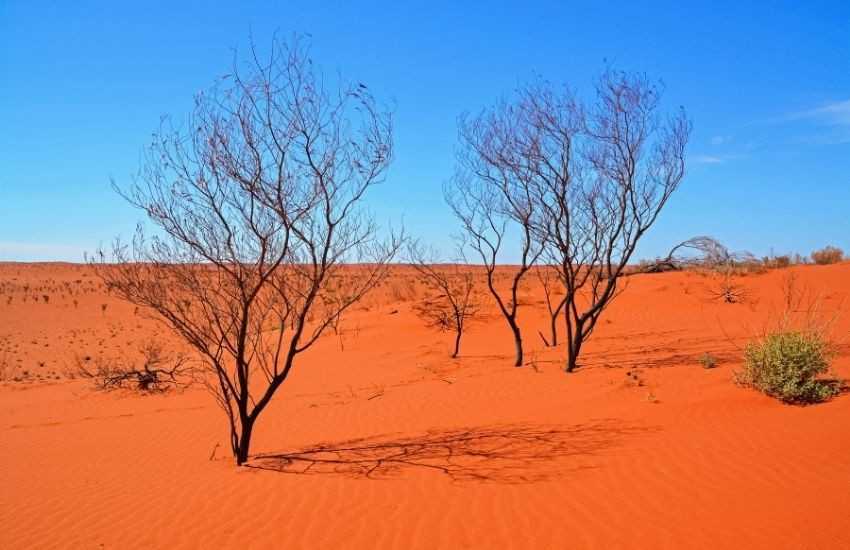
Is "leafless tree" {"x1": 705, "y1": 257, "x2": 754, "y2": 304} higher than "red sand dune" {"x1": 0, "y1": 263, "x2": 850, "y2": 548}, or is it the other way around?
"leafless tree" {"x1": 705, "y1": 257, "x2": 754, "y2": 304}

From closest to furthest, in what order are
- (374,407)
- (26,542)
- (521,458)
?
(26,542), (521,458), (374,407)

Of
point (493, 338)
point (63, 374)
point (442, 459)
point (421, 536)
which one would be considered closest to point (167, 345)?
point (63, 374)

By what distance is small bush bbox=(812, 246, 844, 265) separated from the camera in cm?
3038

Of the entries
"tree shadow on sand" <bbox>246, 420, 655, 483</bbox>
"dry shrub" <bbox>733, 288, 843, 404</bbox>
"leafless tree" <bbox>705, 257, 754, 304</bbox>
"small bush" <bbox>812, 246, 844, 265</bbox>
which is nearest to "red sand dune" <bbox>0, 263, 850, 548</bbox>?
"tree shadow on sand" <bbox>246, 420, 655, 483</bbox>

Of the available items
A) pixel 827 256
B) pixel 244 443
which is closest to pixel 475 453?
pixel 244 443

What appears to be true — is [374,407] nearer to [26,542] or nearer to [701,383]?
[701,383]

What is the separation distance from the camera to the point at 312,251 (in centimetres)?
721

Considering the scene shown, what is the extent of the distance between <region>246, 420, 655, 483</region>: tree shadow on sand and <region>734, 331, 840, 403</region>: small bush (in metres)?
1.90

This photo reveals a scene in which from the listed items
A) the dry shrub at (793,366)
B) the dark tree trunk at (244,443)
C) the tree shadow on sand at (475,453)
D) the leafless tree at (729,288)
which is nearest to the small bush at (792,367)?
the dry shrub at (793,366)

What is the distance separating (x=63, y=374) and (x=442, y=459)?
1481 centimetres

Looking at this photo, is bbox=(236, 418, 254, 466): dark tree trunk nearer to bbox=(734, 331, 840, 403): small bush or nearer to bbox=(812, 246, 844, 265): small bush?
bbox=(734, 331, 840, 403): small bush

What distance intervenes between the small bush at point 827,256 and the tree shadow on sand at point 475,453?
28.5 meters

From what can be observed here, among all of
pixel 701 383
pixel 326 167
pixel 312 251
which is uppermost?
pixel 326 167

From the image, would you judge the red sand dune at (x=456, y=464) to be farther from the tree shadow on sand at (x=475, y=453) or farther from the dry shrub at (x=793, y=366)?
the dry shrub at (x=793, y=366)
